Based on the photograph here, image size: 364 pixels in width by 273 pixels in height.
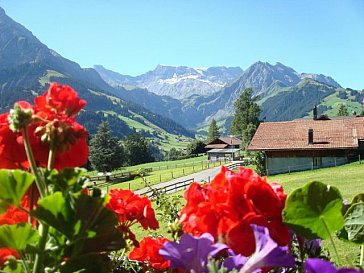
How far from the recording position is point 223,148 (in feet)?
302

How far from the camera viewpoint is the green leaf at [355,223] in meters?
0.90

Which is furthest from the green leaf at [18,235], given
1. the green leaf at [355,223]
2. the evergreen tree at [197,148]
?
the evergreen tree at [197,148]

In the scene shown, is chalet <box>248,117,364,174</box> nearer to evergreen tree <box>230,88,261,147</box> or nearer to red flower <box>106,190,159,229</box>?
evergreen tree <box>230,88,261,147</box>

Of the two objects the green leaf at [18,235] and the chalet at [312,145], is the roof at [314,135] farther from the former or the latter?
the green leaf at [18,235]

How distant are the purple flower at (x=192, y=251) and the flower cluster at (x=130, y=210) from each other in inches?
15.8

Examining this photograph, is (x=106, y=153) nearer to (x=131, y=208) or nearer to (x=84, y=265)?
(x=131, y=208)

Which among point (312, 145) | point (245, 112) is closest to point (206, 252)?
point (312, 145)

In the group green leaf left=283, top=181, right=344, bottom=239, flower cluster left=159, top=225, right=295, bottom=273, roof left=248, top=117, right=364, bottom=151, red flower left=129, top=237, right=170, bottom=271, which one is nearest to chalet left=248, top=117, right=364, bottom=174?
roof left=248, top=117, right=364, bottom=151

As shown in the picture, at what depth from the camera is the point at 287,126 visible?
41750 millimetres

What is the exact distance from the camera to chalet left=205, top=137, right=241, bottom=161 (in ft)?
264

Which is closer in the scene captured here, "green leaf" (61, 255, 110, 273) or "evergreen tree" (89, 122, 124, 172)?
"green leaf" (61, 255, 110, 273)

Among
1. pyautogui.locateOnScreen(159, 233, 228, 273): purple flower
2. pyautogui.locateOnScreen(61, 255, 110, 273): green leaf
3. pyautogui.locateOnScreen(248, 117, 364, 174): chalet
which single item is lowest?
pyautogui.locateOnScreen(248, 117, 364, 174): chalet

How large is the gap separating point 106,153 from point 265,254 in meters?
67.1

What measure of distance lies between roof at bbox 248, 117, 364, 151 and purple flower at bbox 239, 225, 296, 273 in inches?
1483
